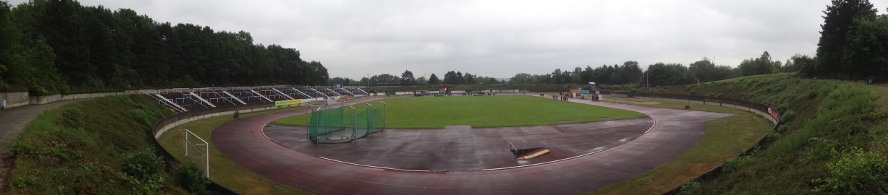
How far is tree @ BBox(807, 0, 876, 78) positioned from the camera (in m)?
46.8

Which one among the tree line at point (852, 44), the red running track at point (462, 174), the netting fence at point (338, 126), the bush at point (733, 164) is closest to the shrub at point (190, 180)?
the red running track at point (462, 174)

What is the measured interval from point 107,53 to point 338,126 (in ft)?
124

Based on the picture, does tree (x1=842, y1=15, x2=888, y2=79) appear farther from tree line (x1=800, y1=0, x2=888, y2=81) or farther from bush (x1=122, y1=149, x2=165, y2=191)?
bush (x1=122, y1=149, x2=165, y2=191)

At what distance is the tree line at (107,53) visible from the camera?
3372 centimetres

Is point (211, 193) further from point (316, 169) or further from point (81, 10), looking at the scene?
point (81, 10)

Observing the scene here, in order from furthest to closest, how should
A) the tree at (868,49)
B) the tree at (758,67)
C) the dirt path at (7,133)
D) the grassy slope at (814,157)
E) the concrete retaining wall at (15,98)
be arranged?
1. the tree at (758,67)
2. the tree at (868,49)
3. the concrete retaining wall at (15,98)
4. the grassy slope at (814,157)
5. the dirt path at (7,133)

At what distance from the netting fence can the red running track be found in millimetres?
3006

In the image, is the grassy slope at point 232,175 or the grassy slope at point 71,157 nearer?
the grassy slope at point 71,157

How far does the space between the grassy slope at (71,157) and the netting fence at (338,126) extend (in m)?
9.78

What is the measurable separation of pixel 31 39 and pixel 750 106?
76008 mm

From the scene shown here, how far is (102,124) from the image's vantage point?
23.2 meters

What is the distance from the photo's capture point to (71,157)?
12836 mm

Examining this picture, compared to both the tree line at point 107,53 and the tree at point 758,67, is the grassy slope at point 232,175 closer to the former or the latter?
the tree line at point 107,53

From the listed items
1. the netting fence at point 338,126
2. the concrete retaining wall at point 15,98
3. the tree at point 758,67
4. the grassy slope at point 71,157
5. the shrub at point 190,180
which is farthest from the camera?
the tree at point 758,67
